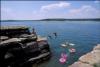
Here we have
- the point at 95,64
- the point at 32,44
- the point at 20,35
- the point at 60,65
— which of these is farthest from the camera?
the point at 20,35

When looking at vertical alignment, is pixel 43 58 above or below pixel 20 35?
below

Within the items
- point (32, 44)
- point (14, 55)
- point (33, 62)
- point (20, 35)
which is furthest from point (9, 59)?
point (20, 35)

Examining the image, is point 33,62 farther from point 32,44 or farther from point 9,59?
point 9,59

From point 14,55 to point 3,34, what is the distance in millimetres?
10670

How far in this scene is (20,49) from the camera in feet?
105

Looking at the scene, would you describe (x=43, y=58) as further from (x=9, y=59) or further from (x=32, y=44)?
(x=9, y=59)

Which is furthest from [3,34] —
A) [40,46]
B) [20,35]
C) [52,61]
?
[52,61]

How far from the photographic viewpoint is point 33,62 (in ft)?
123

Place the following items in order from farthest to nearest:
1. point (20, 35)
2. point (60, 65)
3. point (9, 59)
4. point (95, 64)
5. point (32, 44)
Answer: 1. point (20, 35)
2. point (32, 44)
3. point (60, 65)
4. point (9, 59)
5. point (95, 64)

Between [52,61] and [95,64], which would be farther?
[52,61]

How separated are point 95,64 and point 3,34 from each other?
1825cm

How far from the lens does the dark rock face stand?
30500 mm

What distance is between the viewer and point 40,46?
42.9m

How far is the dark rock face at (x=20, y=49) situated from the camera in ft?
100
